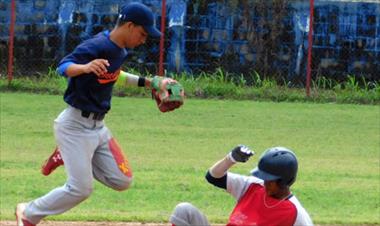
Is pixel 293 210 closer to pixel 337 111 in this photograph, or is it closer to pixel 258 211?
pixel 258 211

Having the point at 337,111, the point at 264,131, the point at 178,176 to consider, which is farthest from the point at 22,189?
the point at 337,111

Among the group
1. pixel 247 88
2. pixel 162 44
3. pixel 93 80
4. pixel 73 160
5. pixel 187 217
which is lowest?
A: pixel 247 88

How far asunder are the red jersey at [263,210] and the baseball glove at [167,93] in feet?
5.31

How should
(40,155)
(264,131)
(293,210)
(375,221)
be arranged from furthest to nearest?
(264,131)
(40,155)
(375,221)
(293,210)

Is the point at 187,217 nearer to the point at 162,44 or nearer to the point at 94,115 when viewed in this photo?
the point at 94,115

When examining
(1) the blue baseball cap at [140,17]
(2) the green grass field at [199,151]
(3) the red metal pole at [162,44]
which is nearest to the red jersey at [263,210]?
(1) the blue baseball cap at [140,17]

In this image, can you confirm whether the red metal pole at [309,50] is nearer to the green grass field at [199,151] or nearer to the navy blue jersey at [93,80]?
the green grass field at [199,151]

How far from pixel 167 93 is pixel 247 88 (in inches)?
476

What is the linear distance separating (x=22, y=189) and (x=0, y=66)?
30.6 feet

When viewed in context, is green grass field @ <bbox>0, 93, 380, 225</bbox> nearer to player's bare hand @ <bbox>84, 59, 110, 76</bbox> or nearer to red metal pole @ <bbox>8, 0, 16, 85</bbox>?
red metal pole @ <bbox>8, 0, 16, 85</bbox>

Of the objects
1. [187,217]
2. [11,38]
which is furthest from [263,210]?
[11,38]

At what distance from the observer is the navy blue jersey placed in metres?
6.74

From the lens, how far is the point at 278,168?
5480 mm

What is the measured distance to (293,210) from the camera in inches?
216
